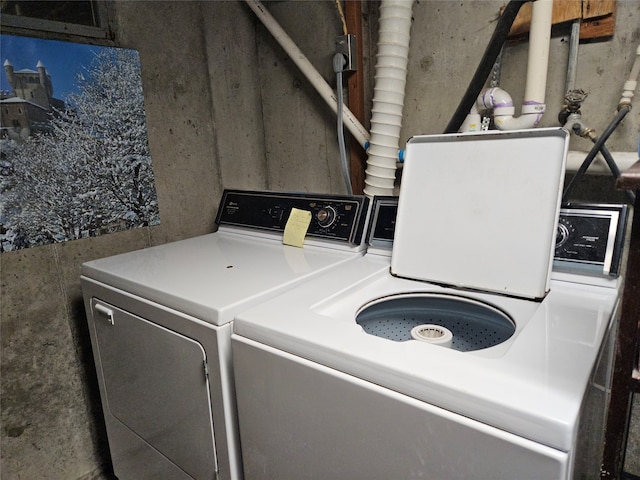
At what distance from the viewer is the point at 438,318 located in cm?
123

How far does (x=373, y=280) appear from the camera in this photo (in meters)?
1.27

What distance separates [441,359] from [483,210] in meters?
0.57

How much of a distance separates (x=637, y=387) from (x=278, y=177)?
1.87m

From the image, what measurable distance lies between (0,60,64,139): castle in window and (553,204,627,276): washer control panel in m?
1.77

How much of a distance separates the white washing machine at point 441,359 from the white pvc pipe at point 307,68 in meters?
0.54

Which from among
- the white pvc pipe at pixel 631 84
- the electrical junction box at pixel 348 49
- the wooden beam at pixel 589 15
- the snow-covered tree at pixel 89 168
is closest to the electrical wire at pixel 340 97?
the electrical junction box at pixel 348 49

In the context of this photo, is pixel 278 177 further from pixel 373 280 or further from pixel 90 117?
pixel 373 280

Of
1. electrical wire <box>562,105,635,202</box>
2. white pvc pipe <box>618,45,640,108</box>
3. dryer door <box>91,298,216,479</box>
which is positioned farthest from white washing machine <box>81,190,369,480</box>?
white pvc pipe <box>618,45,640,108</box>

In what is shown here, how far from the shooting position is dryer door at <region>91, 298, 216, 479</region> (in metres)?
1.13

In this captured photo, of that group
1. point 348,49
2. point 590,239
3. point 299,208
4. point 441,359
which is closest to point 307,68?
point 348,49

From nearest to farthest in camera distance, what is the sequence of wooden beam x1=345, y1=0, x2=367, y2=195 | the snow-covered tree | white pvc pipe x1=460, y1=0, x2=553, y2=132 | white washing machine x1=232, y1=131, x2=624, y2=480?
white washing machine x1=232, y1=131, x2=624, y2=480 < white pvc pipe x1=460, y1=0, x2=553, y2=132 < the snow-covered tree < wooden beam x1=345, y1=0, x2=367, y2=195

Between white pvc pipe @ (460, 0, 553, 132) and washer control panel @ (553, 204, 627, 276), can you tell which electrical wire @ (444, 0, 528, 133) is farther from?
washer control panel @ (553, 204, 627, 276)

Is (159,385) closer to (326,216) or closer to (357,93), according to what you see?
(326,216)

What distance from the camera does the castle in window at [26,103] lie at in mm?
1405
